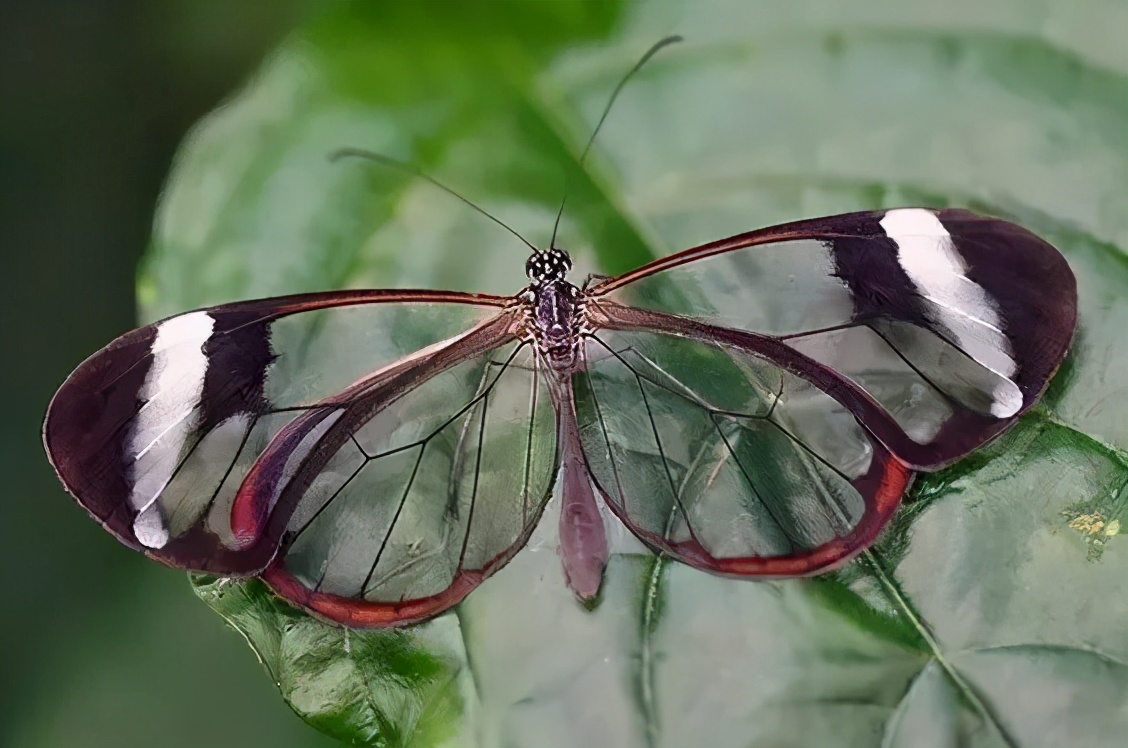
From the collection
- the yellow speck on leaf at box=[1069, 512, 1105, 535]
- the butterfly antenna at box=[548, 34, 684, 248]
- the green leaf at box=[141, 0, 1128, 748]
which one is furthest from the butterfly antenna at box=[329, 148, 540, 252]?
the yellow speck on leaf at box=[1069, 512, 1105, 535]

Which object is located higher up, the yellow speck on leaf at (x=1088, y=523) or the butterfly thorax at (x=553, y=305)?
the butterfly thorax at (x=553, y=305)

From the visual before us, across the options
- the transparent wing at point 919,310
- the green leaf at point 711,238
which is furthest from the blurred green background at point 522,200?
the transparent wing at point 919,310

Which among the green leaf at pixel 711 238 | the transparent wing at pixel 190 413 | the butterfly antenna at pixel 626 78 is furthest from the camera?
the butterfly antenna at pixel 626 78

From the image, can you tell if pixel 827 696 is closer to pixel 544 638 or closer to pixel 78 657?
pixel 544 638

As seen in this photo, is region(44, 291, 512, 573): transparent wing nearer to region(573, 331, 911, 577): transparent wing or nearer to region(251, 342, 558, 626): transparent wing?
region(251, 342, 558, 626): transparent wing

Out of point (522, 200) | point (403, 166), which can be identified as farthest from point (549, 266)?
point (403, 166)

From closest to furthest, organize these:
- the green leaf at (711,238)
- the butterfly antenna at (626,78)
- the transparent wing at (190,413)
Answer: the transparent wing at (190,413)
the green leaf at (711,238)
the butterfly antenna at (626,78)

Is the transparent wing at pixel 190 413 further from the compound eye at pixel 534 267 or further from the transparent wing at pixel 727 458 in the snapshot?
the transparent wing at pixel 727 458

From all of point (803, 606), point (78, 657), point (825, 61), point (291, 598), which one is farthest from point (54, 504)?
point (825, 61)
